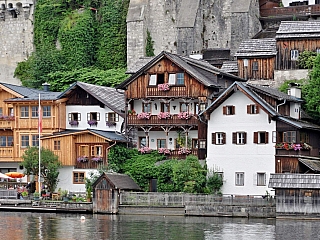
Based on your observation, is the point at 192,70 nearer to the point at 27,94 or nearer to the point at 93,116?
the point at 93,116

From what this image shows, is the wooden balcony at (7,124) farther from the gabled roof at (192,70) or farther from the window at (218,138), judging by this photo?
the window at (218,138)

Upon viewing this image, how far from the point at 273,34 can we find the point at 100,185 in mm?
29545

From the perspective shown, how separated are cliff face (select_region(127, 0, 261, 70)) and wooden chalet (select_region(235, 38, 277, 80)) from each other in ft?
28.8

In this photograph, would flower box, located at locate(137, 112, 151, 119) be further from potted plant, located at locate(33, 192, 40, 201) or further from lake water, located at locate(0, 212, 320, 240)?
lake water, located at locate(0, 212, 320, 240)

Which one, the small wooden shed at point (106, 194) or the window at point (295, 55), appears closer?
the small wooden shed at point (106, 194)

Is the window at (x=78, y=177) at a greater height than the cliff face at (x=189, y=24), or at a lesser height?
lesser

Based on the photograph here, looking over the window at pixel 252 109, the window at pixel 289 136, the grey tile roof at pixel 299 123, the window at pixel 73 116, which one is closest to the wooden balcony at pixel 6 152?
the window at pixel 73 116

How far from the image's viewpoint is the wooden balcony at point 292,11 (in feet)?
331

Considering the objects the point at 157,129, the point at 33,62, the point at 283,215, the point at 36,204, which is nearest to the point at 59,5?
the point at 33,62

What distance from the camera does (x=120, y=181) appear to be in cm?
7825

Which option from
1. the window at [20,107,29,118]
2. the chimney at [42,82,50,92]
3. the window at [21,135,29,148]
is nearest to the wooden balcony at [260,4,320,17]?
the chimney at [42,82,50,92]

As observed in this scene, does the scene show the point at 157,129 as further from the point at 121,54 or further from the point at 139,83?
the point at 121,54

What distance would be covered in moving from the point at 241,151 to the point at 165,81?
384 inches

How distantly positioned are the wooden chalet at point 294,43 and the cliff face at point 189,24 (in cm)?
1076
